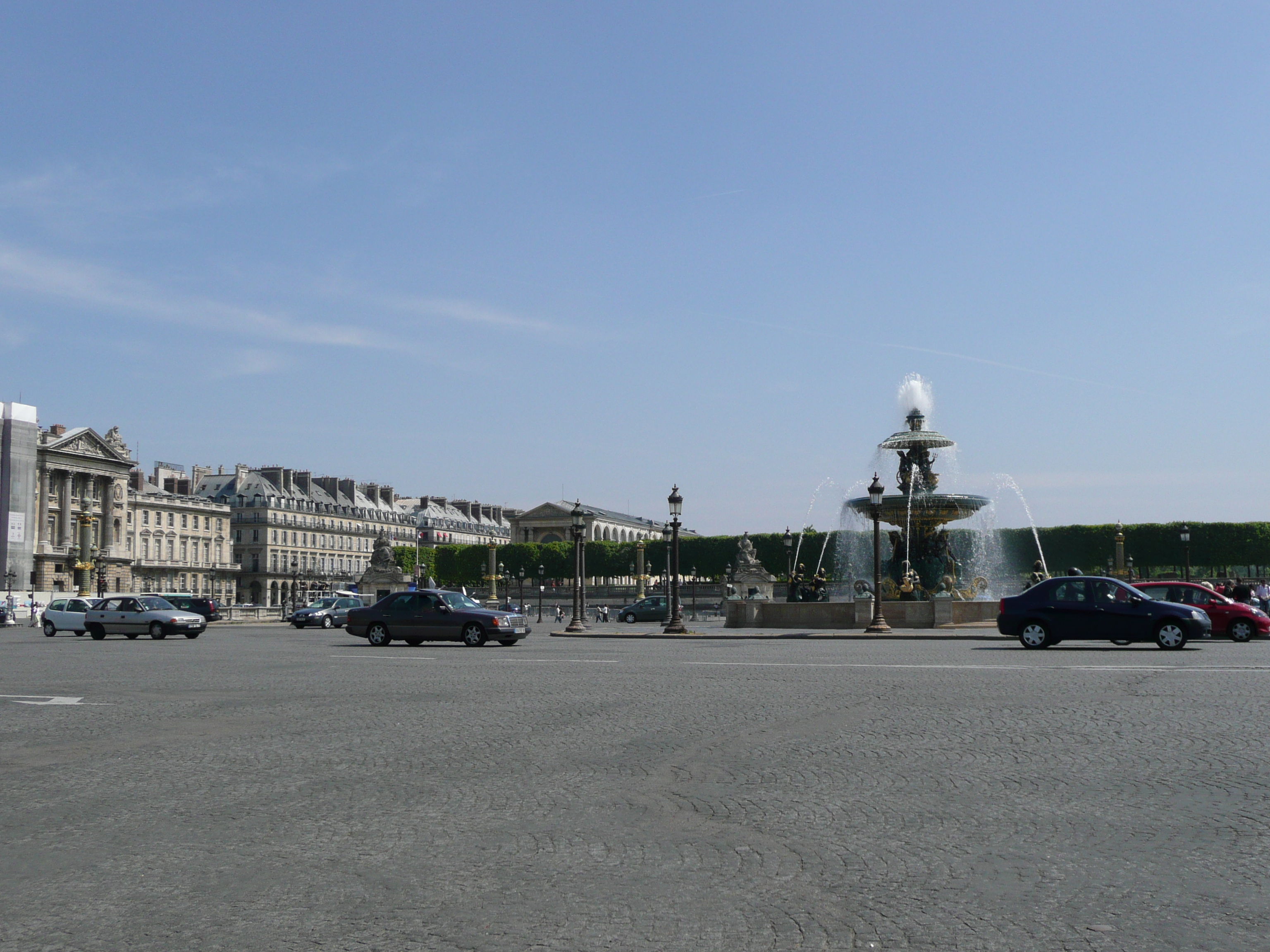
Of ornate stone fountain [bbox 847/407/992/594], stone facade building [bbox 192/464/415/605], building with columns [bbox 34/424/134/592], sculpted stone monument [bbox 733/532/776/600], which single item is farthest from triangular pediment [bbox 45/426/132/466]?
ornate stone fountain [bbox 847/407/992/594]

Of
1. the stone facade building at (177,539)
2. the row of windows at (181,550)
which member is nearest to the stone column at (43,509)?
the stone facade building at (177,539)

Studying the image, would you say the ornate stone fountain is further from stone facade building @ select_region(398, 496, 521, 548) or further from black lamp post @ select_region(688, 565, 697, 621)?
stone facade building @ select_region(398, 496, 521, 548)

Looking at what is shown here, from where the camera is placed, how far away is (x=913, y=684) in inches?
605

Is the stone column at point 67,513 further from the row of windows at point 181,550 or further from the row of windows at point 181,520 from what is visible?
the row of windows at point 181,550

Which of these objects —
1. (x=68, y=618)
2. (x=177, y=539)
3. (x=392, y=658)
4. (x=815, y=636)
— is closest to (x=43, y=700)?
(x=392, y=658)

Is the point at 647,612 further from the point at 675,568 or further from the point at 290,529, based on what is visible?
the point at 290,529

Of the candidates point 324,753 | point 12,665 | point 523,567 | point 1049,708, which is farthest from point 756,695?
point 523,567

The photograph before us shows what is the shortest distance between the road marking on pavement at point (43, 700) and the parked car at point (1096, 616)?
17058 mm

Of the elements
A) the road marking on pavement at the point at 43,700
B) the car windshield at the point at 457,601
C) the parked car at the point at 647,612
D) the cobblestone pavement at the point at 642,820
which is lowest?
the parked car at the point at 647,612

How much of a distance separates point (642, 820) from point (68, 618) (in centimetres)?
4106

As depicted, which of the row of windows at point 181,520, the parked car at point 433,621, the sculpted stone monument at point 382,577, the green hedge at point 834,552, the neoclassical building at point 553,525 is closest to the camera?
the parked car at point 433,621

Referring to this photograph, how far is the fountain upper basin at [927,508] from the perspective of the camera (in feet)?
144

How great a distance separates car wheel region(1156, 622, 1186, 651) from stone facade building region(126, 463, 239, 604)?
112 meters

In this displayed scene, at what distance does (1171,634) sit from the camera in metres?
23.3
